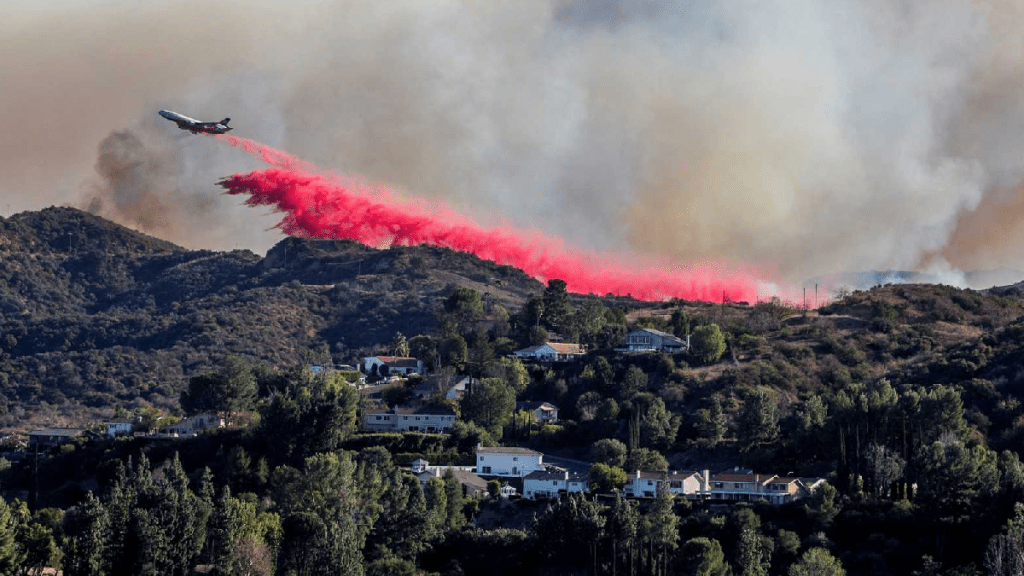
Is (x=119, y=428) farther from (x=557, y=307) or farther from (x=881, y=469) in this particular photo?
(x=881, y=469)

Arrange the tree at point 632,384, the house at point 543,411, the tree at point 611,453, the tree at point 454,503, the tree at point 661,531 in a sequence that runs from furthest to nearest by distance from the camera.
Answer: the tree at point 632,384 < the house at point 543,411 < the tree at point 611,453 < the tree at point 454,503 < the tree at point 661,531

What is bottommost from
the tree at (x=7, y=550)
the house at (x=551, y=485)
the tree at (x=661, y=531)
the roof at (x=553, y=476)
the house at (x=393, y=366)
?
the tree at (x=7, y=550)

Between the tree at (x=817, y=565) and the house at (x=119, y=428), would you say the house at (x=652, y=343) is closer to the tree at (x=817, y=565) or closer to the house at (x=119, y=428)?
the house at (x=119, y=428)

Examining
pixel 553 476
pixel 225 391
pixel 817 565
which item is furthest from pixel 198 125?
pixel 817 565

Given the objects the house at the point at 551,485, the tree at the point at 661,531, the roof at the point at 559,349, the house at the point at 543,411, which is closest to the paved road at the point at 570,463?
the house at the point at 551,485

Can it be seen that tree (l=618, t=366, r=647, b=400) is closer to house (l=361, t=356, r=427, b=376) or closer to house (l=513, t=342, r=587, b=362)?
house (l=513, t=342, r=587, b=362)

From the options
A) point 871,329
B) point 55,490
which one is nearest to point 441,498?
point 55,490

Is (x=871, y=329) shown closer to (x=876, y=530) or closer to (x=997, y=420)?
(x=997, y=420)
